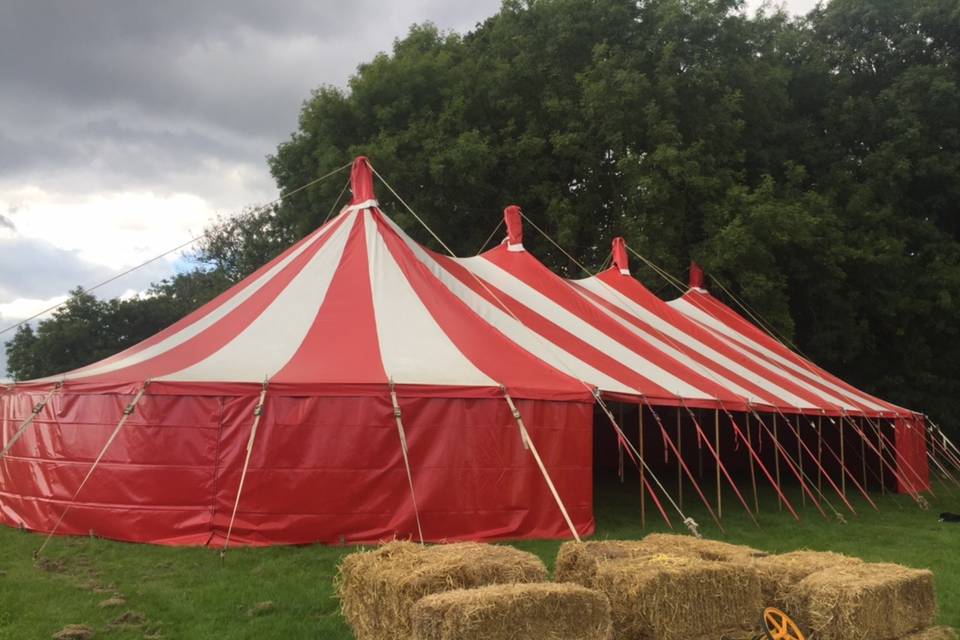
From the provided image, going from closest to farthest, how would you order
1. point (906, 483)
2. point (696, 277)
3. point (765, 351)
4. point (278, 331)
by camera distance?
point (278, 331) < point (906, 483) < point (765, 351) < point (696, 277)

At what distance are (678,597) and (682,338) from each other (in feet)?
23.3

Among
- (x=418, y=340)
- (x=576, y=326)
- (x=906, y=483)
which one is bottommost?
(x=906, y=483)

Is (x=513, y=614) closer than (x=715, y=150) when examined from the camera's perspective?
Yes

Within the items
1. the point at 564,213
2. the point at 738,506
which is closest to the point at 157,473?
the point at 738,506

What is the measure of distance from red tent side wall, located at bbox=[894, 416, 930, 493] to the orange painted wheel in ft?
27.6

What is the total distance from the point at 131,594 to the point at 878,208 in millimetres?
14146

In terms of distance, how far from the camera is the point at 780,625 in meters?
3.29

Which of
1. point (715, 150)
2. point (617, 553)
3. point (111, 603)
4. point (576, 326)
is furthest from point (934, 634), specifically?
point (715, 150)

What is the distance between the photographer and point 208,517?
5.47 m

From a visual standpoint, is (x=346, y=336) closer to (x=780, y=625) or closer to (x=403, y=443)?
(x=403, y=443)

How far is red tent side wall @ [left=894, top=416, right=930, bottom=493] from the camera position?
10.8 metres

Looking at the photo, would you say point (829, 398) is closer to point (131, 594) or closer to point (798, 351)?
point (798, 351)

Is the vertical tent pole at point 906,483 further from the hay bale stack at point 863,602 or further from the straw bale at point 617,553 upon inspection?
the straw bale at point 617,553

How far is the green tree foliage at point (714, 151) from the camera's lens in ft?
43.6
